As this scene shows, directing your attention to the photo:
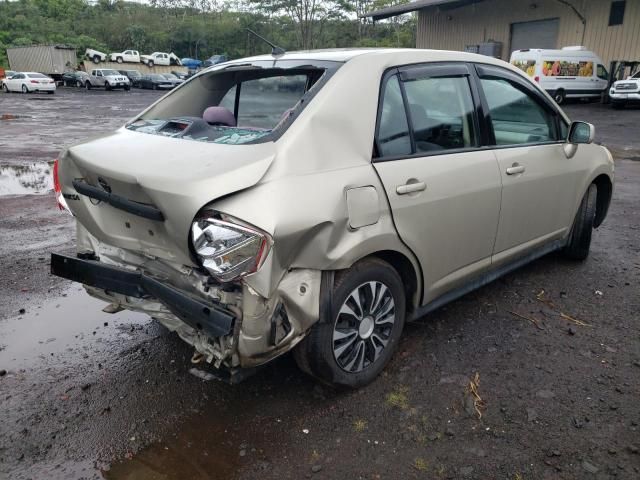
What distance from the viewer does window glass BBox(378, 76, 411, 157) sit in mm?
2883

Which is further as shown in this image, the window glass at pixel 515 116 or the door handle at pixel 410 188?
the window glass at pixel 515 116

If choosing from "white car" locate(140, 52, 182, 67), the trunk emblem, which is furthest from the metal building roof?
the trunk emblem

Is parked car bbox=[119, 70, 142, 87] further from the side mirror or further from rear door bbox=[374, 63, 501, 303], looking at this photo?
rear door bbox=[374, 63, 501, 303]

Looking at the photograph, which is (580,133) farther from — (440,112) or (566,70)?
(566,70)

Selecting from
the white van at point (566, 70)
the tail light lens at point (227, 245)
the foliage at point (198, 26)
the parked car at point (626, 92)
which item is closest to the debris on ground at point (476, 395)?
the tail light lens at point (227, 245)

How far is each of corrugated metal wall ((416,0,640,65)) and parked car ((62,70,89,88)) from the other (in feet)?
88.7

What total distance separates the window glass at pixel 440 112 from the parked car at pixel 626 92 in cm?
2199

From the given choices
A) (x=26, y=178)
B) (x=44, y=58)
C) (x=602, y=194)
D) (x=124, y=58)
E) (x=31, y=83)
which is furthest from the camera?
(x=124, y=58)

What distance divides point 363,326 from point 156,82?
42.3m

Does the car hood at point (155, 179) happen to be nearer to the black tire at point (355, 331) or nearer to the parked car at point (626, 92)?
the black tire at point (355, 331)

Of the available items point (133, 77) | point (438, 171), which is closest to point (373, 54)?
point (438, 171)

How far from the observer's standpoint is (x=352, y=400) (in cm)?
294

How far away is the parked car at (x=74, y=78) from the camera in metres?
43.6

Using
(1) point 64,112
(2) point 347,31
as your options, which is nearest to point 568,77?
(1) point 64,112
